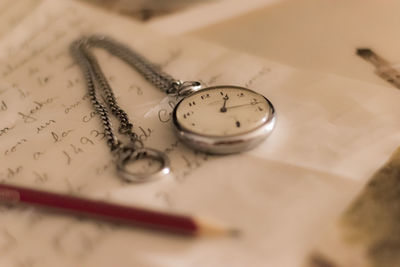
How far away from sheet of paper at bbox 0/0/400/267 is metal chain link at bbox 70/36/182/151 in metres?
0.02

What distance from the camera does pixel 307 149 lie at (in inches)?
25.7

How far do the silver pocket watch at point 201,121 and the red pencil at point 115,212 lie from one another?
7 cm

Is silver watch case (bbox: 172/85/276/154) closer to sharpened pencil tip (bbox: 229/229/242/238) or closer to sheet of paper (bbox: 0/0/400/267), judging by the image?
sheet of paper (bbox: 0/0/400/267)

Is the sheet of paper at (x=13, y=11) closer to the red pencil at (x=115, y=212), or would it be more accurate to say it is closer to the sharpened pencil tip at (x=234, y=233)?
the red pencil at (x=115, y=212)

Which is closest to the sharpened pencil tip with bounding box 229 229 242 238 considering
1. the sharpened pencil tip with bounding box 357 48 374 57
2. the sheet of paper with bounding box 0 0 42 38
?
the sharpened pencil tip with bounding box 357 48 374 57

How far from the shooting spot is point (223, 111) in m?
0.69

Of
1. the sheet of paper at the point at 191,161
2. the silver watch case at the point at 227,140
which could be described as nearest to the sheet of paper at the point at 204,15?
the sheet of paper at the point at 191,161

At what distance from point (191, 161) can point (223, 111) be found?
0.10 metres

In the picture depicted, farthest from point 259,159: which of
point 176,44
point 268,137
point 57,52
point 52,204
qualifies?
point 57,52

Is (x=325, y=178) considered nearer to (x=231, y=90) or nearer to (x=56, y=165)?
(x=231, y=90)

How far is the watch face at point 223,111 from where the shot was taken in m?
0.66

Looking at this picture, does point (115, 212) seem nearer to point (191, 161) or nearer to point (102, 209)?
point (102, 209)

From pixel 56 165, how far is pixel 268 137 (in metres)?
0.31

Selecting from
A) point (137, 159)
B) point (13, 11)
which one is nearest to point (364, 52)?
point (137, 159)
